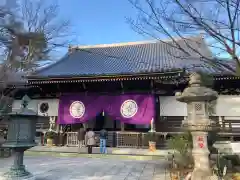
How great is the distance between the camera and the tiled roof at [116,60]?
14.4 m

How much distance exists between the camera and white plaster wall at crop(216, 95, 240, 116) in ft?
44.4

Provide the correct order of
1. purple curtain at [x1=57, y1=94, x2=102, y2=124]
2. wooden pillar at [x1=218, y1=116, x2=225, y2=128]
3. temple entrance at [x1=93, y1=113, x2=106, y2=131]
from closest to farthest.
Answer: wooden pillar at [x1=218, y1=116, x2=225, y2=128] → purple curtain at [x1=57, y1=94, x2=102, y2=124] → temple entrance at [x1=93, y1=113, x2=106, y2=131]

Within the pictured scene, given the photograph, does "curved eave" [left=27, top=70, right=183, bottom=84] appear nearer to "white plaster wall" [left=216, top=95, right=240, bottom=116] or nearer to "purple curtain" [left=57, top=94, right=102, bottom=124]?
"purple curtain" [left=57, top=94, right=102, bottom=124]

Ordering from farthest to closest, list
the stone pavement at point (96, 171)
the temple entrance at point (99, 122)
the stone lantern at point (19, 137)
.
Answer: the temple entrance at point (99, 122)
the stone pavement at point (96, 171)
the stone lantern at point (19, 137)

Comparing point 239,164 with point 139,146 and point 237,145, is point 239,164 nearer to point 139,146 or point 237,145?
point 237,145

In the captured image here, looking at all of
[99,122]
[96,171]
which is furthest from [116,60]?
[96,171]

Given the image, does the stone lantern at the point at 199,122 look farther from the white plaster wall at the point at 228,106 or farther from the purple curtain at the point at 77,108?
the purple curtain at the point at 77,108

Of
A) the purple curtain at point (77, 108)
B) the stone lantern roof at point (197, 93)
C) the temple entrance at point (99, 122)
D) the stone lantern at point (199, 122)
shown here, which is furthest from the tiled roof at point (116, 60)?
the stone lantern at point (199, 122)

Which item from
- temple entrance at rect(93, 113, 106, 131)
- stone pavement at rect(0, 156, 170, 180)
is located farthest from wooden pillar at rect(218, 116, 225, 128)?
temple entrance at rect(93, 113, 106, 131)

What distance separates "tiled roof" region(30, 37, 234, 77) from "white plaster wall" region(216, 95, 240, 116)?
2.99 meters

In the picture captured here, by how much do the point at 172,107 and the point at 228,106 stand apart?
10.2ft

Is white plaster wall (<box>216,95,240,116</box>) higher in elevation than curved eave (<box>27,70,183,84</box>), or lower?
lower

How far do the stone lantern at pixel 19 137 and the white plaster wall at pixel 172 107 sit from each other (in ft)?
29.3

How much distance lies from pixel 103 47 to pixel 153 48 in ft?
15.2
